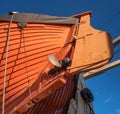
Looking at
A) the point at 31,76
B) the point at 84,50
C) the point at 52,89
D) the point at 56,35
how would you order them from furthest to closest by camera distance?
the point at 56,35 → the point at 31,76 → the point at 84,50 → the point at 52,89

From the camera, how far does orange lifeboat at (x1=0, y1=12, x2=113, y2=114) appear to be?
21.1 feet

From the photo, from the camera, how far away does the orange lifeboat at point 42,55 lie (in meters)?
6.43

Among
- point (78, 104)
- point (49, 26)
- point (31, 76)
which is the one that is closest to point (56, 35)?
point (49, 26)

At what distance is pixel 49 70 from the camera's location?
269 inches

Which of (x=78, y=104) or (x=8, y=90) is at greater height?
(x=8, y=90)

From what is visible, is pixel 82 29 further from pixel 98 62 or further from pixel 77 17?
pixel 98 62

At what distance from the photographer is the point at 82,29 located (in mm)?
7547

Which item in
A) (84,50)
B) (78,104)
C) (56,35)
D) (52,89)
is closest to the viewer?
(52,89)

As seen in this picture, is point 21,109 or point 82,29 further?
point 82,29

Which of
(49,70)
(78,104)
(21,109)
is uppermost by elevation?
(49,70)

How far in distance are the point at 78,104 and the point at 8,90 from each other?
13.6ft

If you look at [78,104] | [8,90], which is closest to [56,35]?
→ [8,90]

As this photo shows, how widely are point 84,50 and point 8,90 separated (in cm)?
202

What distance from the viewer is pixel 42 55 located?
25.1ft
